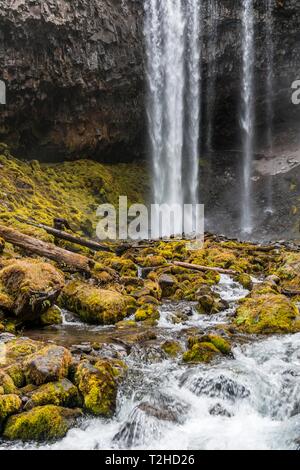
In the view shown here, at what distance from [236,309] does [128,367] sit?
371cm

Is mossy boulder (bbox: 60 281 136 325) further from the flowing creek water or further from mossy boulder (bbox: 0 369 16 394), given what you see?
mossy boulder (bbox: 0 369 16 394)

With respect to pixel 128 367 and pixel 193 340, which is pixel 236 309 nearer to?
pixel 193 340

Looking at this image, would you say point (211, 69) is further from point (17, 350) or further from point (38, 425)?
point (38, 425)

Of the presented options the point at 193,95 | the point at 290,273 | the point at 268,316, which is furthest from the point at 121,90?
the point at 268,316

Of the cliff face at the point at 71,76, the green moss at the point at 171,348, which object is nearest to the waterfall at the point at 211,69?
the cliff face at the point at 71,76

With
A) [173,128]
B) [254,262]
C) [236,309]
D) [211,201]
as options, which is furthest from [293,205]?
[236,309]

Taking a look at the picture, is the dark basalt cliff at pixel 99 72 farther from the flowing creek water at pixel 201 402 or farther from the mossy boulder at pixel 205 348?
the mossy boulder at pixel 205 348

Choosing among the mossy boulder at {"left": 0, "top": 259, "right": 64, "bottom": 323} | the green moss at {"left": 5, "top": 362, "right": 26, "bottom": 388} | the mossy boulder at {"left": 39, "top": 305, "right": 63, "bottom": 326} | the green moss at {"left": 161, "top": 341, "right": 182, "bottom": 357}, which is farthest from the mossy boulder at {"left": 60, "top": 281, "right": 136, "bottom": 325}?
the green moss at {"left": 5, "top": 362, "right": 26, "bottom": 388}

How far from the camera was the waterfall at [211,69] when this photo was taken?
28156 millimetres

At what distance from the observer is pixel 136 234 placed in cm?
2409

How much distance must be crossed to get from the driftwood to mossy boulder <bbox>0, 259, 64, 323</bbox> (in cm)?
267

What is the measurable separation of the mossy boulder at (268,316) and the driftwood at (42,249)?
4275 millimetres

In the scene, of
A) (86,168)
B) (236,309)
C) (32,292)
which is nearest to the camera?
(32,292)

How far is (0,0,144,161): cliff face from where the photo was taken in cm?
2188
